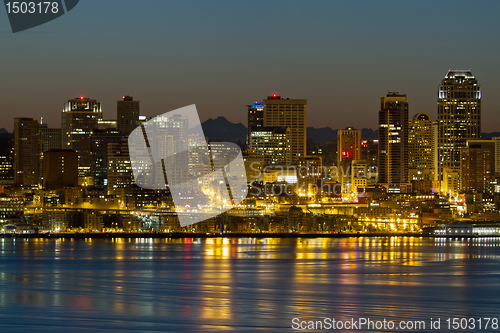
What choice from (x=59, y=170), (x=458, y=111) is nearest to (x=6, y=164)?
(x=59, y=170)

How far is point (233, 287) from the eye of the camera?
16.6 metres

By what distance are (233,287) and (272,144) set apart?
47.2 metres

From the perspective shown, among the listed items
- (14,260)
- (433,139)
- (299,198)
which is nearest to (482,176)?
(433,139)

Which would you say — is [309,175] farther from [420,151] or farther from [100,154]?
[100,154]

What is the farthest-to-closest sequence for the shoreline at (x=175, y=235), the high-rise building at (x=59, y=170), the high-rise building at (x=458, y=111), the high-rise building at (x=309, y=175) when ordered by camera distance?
the high-rise building at (x=458, y=111)
the high-rise building at (x=59, y=170)
the high-rise building at (x=309, y=175)
the shoreline at (x=175, y=235)

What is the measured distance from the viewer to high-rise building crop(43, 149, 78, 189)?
54406mm

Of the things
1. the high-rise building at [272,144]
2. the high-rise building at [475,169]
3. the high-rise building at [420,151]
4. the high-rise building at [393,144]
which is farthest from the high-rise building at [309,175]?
the high-rise building at [475,169]

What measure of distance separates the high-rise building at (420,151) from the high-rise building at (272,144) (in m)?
10.3

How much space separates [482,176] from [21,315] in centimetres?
5061

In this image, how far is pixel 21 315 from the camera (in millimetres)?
13328

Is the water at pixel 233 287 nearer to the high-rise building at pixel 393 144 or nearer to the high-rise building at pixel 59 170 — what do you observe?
the high-rise building at pixel 59 170

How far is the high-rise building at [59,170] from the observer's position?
54406 mm

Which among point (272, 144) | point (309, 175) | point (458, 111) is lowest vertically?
point (309, 175)

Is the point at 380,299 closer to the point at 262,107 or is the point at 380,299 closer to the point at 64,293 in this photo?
the point at 64,293
